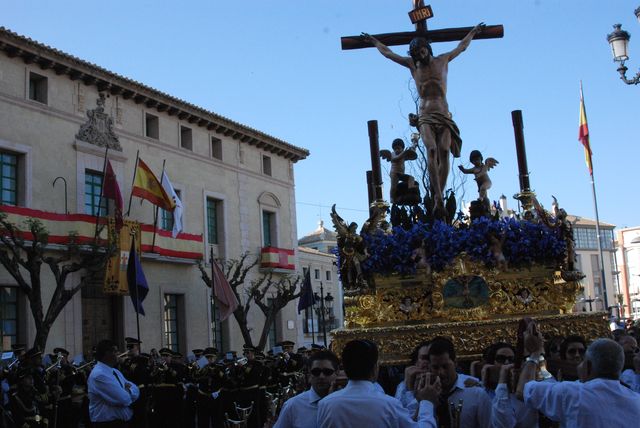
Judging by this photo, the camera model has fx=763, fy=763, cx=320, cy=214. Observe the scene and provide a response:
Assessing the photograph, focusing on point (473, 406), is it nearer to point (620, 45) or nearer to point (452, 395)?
point (452, 395)

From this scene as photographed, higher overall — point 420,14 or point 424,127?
point 420,14

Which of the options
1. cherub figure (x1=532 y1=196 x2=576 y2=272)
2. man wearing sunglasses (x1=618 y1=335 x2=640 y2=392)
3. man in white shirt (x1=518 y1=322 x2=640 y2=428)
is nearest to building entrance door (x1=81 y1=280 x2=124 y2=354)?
cherub figure (x1=532 y1=196 x2=576 y2=272)

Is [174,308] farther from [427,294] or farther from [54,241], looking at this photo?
[427,294]

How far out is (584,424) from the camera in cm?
379

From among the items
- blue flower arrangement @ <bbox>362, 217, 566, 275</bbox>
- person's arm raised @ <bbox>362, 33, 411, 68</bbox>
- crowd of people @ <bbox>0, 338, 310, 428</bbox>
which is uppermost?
person's arm raised @ <bbox>362, 33, 411, 68</bbox>

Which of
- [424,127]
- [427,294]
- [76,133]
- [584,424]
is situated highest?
[76,133]

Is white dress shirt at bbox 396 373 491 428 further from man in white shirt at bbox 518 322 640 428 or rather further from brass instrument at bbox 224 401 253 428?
brass instrument at bbox 224 401 253 428

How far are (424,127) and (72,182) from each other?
1969 centimetres

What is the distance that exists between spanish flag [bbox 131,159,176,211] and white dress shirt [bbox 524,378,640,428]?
2136 centimetres

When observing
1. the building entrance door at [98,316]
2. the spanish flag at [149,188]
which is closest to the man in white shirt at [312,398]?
the spanish flag at [149,188]

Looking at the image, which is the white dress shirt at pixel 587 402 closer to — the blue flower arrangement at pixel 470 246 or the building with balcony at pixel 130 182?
the blue flower arrangement at pixel 470 246

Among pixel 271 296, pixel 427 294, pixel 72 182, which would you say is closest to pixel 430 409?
pixel 427 294

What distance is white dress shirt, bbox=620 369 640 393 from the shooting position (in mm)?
6262

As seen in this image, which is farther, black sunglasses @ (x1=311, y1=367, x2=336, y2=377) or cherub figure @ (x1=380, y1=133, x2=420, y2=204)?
cherub figure @ (x1=380, y1=133, x2=420, y2=204)
